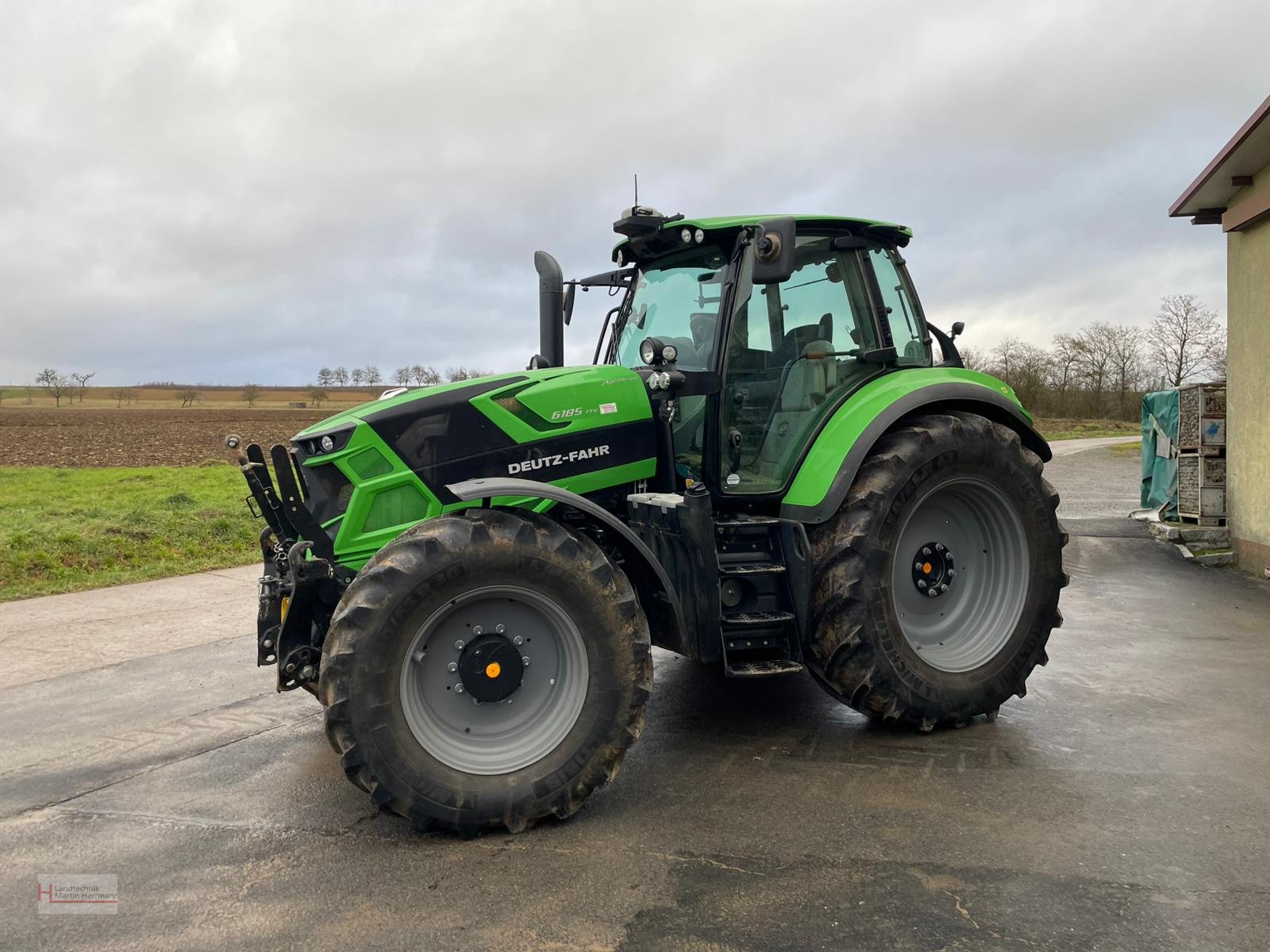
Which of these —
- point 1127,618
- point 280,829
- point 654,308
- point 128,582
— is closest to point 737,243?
point 654,308

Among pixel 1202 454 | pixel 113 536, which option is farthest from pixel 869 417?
pixel 113 536

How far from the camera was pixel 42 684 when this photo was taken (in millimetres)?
5977

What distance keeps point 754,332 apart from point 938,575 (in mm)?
1592

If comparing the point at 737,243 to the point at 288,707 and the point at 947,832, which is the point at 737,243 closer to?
the point at 947,832

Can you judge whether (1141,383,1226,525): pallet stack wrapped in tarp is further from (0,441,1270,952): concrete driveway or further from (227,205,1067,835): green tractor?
(227,205,1067,835): green tractor

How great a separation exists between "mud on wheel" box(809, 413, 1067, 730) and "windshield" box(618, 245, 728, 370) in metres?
1.02

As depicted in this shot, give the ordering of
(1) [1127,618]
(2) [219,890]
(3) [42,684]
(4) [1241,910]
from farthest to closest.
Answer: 1. (1) [1127,618]
2. (3) [42,684]
3. (2) [219,890]
4. (4) [1241,910]

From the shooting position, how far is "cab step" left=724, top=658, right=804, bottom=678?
420 cm

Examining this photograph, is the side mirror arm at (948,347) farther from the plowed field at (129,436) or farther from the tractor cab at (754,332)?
the plowed field at (129,436)

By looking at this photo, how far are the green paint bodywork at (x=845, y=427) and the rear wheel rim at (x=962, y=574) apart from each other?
0.54 m

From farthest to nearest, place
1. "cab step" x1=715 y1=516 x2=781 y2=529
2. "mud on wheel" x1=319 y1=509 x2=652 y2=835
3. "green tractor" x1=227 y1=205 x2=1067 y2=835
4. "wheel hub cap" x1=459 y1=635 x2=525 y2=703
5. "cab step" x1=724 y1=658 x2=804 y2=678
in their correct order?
"cab step" x1=715 y1=516 x2=781 y2=529
"cab step" x1=724 y1=658 x2=804 y2=678
"wheel hub cap" x1=459 y1=635 x2=525 y2=703
"green tractor" x1=227 y1=205 x2=1067 y2=835
"mud on wheel" x1=319 y1=509 x2=652 y2=835

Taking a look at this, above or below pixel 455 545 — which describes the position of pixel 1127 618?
below

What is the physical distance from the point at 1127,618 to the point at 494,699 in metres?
5.76

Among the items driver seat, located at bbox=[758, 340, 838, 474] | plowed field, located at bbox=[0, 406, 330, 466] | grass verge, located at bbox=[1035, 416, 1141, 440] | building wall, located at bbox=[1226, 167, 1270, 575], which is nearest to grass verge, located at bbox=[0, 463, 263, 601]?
plowed field, located at bbox=[0, 406, 330, 466]
